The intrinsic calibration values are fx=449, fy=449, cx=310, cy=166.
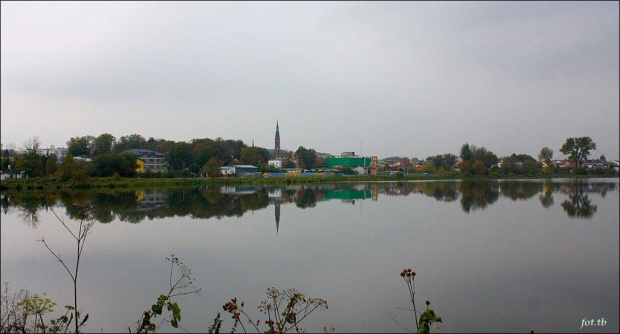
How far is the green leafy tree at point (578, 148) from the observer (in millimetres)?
47625

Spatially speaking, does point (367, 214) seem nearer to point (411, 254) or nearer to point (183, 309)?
point (411, 254)

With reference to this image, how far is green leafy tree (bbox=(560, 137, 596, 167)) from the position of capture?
47.6 m

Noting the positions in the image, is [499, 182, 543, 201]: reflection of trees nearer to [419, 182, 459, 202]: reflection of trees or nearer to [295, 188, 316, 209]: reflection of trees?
[419, 182, 459, 202]: reflection of trees

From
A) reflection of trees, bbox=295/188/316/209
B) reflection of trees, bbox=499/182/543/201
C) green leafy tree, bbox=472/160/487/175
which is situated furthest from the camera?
green leafy tree, bbox=472/160/487/175

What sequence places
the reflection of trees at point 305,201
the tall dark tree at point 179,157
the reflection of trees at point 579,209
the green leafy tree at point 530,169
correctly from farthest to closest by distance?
1. the green leafy tree at point 530,169
2. the tall dark tree at point 179,157
3. the reflection of trees at point 305,201
4. the reflection of trees at point 579,209

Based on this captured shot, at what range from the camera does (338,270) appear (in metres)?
6.72

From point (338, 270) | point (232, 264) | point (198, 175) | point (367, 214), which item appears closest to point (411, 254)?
point (338, 270)

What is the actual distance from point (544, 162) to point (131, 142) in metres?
54.1

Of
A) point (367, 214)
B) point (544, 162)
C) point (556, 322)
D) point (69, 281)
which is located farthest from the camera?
point (544, 162)

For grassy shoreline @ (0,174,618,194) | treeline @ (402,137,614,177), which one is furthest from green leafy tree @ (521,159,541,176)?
grassy shoreline @ (0,174,618,194)

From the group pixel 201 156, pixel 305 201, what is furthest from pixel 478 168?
pixel 305 201

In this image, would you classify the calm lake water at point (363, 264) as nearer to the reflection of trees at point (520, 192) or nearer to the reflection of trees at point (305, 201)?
the reflection of trees at point (305, 201)

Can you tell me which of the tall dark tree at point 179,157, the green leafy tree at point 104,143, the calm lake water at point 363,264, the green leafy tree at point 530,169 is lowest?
the calm lake water at point 363,264

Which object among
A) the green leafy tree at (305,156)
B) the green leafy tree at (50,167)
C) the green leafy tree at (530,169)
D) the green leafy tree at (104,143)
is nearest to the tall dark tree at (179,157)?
the green leafy tree at (104,143)
